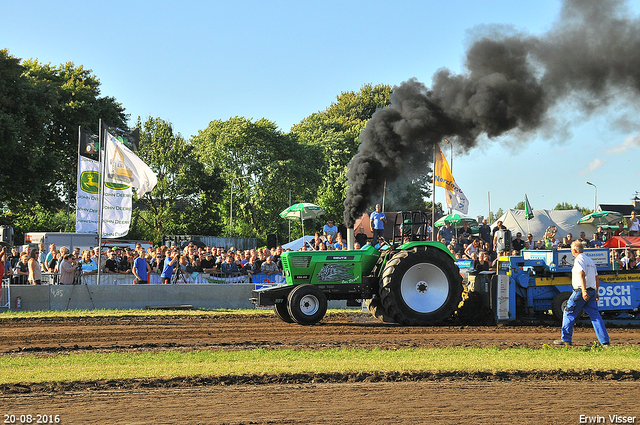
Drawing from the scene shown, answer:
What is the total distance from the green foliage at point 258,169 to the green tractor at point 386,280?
3539cm

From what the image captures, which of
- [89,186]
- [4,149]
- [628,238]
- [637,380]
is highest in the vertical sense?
[4,149]

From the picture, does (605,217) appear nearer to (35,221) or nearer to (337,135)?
(337,135)

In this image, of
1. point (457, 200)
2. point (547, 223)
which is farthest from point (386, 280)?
point (547, 223)

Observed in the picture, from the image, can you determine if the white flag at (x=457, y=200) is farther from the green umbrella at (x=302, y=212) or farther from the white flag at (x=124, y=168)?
the white flag at (x=124, y=168)

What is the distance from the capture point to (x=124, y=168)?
16.7 m

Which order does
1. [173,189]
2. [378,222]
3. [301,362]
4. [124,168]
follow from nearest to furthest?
1. [301,362]
2. [378,222]
3. [124,168]
4. [173,189]

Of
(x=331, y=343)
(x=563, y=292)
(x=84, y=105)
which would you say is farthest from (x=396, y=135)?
(x=84, y=105)

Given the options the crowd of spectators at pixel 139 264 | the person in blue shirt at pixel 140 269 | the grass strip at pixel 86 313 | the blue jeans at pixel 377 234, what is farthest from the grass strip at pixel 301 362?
the person in blue shirt at pixel 140 269

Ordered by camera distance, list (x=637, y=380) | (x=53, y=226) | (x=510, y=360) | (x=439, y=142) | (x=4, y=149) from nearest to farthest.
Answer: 1. (x=637, y=380)
2. (x=510, y=360)
3. (x=439, y=142)
4. (x=4, y=149)
5. (x=53, y=226)

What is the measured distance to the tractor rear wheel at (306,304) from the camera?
11398mm

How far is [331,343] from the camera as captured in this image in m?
9.41

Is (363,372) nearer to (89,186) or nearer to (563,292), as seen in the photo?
(563,292)

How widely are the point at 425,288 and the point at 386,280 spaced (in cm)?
80

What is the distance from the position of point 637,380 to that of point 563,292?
5.46 m
